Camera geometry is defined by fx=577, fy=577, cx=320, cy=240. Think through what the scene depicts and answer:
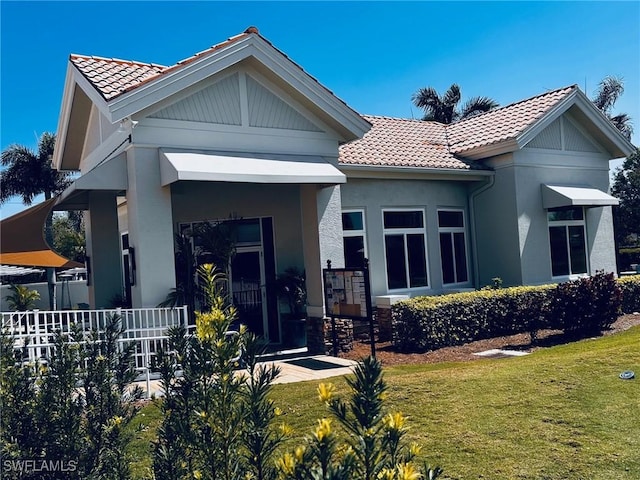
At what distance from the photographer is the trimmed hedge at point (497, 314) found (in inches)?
515

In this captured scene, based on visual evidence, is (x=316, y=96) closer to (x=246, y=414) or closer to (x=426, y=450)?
(x=426, y=450)

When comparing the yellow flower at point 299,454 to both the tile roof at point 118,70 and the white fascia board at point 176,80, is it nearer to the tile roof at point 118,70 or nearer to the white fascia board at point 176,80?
the white fascia board at point 176,80

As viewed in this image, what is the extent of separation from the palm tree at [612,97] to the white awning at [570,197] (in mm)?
23622

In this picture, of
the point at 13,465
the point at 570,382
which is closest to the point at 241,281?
the point at 570,382

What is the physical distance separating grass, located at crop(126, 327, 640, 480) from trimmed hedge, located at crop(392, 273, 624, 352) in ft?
12.7

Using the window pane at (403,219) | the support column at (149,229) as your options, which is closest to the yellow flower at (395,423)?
the support column at (149,229)

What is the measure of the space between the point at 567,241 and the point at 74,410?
57.3 feet

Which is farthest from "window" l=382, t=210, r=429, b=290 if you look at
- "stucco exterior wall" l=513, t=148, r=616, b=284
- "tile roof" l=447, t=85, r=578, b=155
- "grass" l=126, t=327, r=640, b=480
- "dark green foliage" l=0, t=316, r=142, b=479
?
"dark green foliage" l=0, t=316, r=142, b=479

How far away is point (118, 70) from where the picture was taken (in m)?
12.5

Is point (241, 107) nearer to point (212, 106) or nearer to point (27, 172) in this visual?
point (212, 106)

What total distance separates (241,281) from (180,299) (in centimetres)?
408

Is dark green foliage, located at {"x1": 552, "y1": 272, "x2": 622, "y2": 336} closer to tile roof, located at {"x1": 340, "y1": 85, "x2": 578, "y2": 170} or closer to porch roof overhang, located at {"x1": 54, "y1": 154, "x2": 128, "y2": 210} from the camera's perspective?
tile roof, located at {"x1": 340, "y1": 85, "x2": 578, "y2": 170}

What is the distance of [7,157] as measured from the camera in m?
38.6

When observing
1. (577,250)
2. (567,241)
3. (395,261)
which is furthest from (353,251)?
(577,250)
